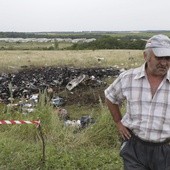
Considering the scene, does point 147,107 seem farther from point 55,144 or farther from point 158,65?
point 55,144

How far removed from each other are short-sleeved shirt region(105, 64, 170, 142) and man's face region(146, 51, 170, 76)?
0.09 m

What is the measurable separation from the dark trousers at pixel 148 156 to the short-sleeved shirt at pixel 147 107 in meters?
0.08

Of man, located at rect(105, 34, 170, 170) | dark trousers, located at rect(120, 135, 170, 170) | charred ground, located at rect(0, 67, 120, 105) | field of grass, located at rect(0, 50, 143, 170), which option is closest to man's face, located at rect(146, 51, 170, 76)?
man, located at rect(105, 34, 170, 170)

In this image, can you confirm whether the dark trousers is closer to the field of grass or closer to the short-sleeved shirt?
the short-sleeved shirt

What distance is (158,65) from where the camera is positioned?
394cm

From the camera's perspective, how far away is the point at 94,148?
7.55 metres

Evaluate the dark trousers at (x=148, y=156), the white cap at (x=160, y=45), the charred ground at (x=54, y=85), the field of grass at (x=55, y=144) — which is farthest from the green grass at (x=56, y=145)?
the charred ground at (x=54, y=85)

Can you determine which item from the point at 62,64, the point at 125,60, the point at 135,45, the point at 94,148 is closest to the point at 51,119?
the point at 94,148

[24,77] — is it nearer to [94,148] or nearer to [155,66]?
[94,148]

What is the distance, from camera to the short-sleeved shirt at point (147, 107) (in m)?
3.98

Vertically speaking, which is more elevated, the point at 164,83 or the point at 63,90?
the point at 164,83

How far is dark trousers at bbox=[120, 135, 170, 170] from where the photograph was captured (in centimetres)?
406

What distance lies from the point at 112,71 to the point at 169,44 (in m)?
16.9

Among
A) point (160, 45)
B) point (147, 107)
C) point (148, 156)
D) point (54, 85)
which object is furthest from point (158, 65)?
point (54, 85)
